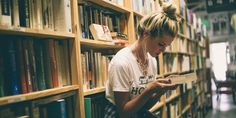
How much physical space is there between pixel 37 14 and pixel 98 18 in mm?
738

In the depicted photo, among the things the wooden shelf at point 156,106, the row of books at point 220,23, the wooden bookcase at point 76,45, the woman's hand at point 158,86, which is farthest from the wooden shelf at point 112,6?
the row of books at point 220,23

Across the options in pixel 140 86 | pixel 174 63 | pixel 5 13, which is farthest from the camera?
pixel 174 63

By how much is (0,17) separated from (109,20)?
119cm

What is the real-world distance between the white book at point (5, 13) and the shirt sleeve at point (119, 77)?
0.58m

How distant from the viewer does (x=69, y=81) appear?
1569 mm

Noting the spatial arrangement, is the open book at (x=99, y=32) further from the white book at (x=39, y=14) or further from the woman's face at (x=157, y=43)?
the white book at (x=39, y=14)

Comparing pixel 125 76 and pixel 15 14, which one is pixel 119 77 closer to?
pixel 125 76

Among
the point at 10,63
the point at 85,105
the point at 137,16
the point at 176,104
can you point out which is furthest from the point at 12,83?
the point at 176,104

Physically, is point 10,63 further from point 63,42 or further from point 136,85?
point 136,85

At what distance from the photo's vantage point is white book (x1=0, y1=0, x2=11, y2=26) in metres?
1.13

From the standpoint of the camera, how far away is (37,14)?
133 centimetres

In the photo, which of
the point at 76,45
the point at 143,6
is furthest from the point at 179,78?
the point at 143,6

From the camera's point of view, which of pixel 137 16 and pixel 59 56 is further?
pixel 137 16

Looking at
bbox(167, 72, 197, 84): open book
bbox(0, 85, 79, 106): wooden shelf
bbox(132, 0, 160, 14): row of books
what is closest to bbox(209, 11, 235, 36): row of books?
bbox(132, 0, 160, 14): row of books
